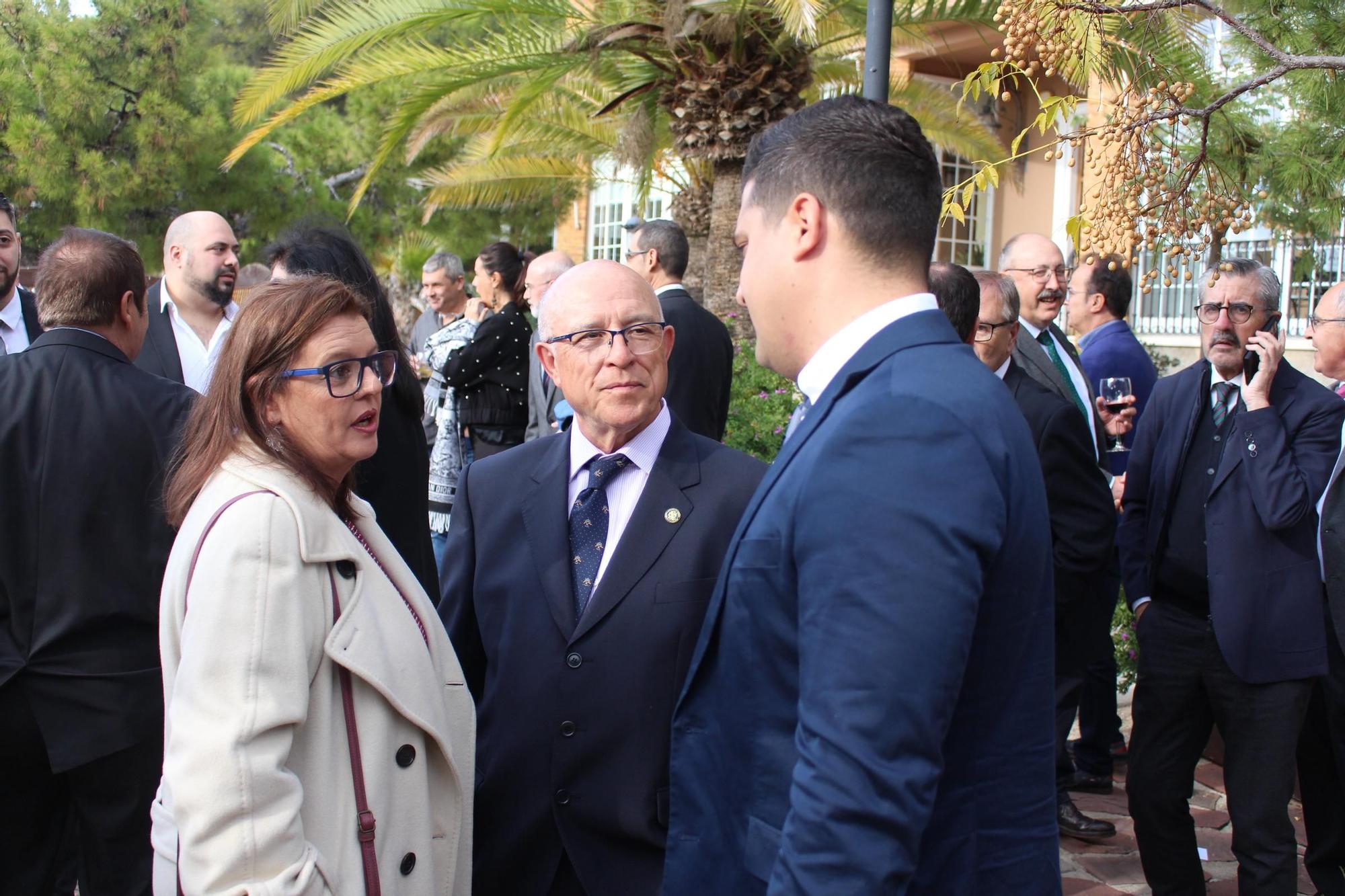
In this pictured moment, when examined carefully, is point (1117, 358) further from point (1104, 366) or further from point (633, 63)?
point (633, 63)

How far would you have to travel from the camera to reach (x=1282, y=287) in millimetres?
11883

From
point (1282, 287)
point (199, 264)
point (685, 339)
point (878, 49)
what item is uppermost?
point (878, 49)

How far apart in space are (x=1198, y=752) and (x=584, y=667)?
252cm

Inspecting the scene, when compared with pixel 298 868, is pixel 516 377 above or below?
above

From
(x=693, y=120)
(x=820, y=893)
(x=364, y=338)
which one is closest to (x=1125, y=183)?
(x=364, y=338)

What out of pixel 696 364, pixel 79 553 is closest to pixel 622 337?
pixel 79 553

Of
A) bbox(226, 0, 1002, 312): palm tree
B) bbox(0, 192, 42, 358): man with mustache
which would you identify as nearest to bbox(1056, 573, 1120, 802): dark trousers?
bbox(0, 192, 42, 358): man with mustache

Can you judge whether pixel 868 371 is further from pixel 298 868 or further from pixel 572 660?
pixel 298 868

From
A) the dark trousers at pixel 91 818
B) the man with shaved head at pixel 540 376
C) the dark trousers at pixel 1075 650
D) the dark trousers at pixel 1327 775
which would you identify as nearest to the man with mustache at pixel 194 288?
the man with shaved head at pixel 540 376

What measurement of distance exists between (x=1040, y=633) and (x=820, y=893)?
20.1 inches

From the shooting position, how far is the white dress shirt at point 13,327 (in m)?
4.77

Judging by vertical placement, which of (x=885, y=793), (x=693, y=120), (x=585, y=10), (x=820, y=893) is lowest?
(x=820, y=893)

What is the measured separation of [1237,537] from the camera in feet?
12.2

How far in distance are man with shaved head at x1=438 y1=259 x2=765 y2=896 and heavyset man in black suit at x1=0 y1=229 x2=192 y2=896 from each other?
1.17m
